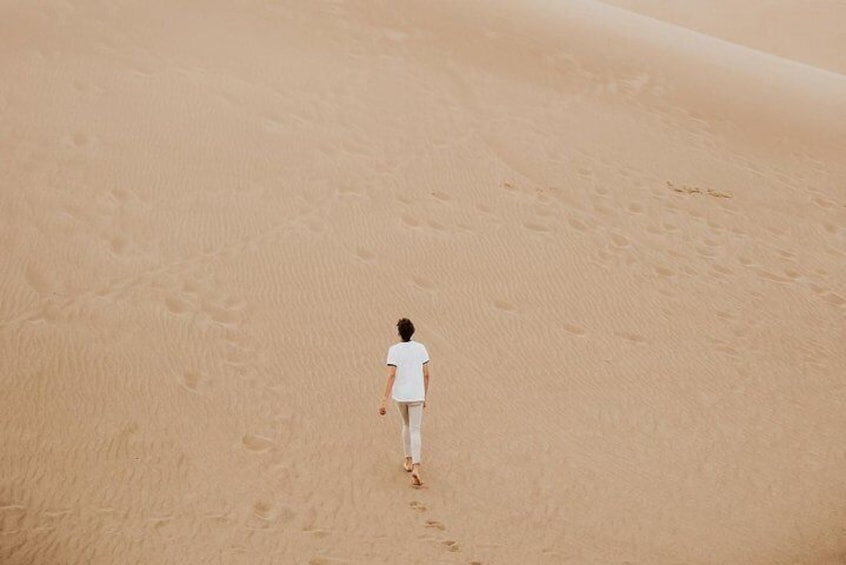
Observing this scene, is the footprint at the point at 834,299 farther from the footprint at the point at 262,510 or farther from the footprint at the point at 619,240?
the footprint at the point at 262,510

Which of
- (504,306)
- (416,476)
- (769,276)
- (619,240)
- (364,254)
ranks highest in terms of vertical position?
(619,240)

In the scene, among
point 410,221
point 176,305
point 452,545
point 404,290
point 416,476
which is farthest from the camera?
point 410,221

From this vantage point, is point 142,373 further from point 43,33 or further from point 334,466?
point 43,33

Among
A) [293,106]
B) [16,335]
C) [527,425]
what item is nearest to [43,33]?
[293,106]

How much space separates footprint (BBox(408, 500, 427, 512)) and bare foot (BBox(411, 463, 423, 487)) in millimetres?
197

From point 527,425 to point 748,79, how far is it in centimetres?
1125

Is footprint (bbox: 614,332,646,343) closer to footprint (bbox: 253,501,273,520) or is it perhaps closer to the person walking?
the person walking

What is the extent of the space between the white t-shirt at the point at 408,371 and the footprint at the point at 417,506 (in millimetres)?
782

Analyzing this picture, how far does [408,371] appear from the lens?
24.6 ft

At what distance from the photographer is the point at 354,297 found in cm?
1034

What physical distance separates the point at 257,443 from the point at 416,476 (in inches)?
54.6

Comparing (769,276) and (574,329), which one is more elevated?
(769,276)

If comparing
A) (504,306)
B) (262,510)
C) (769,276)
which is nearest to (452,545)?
(262,510)

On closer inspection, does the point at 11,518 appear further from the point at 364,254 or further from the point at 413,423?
the point at 364,254
